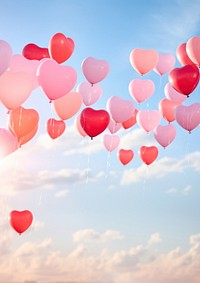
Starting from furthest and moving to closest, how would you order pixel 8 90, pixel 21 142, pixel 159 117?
1. pixel 159 117
2. pixel 21 142
3. pixel 8 90

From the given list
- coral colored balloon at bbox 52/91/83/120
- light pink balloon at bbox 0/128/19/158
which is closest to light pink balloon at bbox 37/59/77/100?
coral colored balloon at bbox 52/91/83/120

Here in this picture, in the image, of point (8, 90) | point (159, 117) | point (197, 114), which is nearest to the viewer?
point (8, 90)

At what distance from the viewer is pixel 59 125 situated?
1480 centimetres

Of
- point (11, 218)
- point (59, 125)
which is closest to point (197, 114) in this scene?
point (59, 125)

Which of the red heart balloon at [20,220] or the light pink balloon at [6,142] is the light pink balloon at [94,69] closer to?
the light pink balloon at [6,142]

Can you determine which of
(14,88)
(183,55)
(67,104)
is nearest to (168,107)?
(183,55)

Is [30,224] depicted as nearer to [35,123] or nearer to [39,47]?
[35,123]

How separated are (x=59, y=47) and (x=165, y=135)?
4.33 m

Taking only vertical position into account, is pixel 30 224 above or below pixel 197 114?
below

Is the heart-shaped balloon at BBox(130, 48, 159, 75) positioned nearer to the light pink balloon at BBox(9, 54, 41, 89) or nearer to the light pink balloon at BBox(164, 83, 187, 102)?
the light pink balloon at BBox(164, 83, 187, 102)

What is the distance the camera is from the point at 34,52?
14.1 meters

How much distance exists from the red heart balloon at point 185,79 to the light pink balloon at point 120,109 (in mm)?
1597

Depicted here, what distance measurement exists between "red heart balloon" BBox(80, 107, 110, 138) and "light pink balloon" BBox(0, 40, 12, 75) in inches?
116

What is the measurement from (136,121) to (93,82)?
7.20 feet
